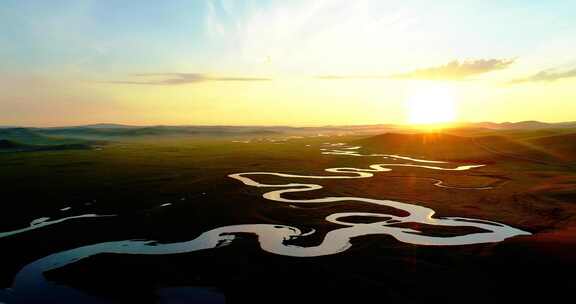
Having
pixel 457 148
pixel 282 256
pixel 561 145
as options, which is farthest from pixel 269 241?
pixel 457 148

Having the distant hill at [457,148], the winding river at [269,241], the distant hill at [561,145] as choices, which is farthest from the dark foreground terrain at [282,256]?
the distant hill at [561,145]

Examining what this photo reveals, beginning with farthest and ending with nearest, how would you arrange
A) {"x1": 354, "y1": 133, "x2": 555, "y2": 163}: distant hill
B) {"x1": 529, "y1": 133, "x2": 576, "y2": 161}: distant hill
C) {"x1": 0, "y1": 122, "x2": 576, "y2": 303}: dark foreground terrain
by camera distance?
1. {"x1": 354, "y1": 133, "x2": 555, "y2": 163}: distant hill
2. {"x1": 529, "y1": 133, "x2": 576, "y2": 161}: distant hill
3. {"x1": 0, "y1": 122, "x2": 576, "y2": 303}: dark foreground terrain

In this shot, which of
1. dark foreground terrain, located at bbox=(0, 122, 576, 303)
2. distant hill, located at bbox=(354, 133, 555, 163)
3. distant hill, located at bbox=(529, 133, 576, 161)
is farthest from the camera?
distant hill, located at bbox=(354, 133, 555, 163)

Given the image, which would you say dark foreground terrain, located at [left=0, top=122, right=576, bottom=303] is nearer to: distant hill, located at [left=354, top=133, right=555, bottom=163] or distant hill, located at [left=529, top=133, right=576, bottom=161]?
distant hill, located at [left=354, top=133, right=555, bottom=163]

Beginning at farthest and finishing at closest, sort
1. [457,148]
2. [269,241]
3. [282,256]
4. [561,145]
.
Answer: [457,148]
[561,145]
[269,241]
[282,256]

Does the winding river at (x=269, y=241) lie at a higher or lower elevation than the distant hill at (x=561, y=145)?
lower

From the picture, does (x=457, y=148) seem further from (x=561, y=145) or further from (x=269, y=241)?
(x=269, y=241)

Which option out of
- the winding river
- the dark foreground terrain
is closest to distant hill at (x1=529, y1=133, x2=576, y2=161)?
the dark foreground terrain

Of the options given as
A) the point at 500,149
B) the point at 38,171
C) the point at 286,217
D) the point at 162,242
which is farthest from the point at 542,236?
Result: the point at 500,149

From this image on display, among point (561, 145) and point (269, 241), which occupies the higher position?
point (561, 145)

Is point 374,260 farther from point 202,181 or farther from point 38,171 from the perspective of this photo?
point 38,171

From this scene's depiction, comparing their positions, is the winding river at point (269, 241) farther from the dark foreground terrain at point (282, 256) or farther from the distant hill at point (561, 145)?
the distant hill at point (561, 145)

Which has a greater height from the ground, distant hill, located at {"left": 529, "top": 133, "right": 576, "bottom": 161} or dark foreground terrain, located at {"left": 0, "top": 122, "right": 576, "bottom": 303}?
distant hill, located at {"left": 529, "top": 133, "right": 576, "bottom": 161}
